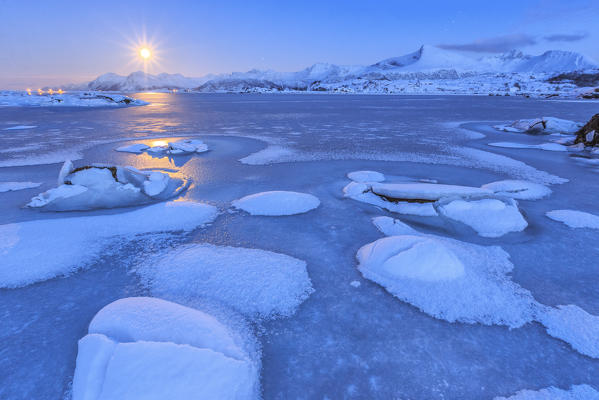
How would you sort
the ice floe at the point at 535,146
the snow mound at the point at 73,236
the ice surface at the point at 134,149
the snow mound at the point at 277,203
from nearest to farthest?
the snow mound at the point at 73,236 < the snow mound at the point at 277,203 < the ice surface at the point at 134,149 < the ice floe at the point at 535,146

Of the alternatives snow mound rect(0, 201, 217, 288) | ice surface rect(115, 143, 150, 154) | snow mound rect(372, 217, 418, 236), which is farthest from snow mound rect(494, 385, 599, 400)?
ice surface rect(115, 143, 150, 154)

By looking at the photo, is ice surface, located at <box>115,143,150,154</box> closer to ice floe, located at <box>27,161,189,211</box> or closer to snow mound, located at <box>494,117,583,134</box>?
ice floe, located at <box>27,161,189,211</box>

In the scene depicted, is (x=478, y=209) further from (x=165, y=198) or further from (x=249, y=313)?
(x=165, y=198)

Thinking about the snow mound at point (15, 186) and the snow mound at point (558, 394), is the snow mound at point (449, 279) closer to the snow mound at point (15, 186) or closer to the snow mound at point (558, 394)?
the snow mound at point (558, 394)

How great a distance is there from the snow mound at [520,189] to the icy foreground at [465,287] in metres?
2.13

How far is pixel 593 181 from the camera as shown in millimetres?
5793

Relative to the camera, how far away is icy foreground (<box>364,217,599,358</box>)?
226cm

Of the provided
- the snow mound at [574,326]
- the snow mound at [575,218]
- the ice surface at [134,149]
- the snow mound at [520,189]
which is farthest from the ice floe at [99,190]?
the snow mound at [575,218]

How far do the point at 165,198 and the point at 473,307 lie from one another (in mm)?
4328

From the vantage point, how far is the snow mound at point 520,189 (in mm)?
4882

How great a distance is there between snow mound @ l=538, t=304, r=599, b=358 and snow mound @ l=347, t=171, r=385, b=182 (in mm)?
3571

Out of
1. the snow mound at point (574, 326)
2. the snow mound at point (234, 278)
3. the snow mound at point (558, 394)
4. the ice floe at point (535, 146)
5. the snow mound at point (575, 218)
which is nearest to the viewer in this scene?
the snow mound at point (558, 394)

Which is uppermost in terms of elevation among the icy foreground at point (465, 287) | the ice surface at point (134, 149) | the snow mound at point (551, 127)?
the snow mound at point (551, 127)

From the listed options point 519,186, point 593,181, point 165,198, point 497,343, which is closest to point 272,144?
point 165,198
